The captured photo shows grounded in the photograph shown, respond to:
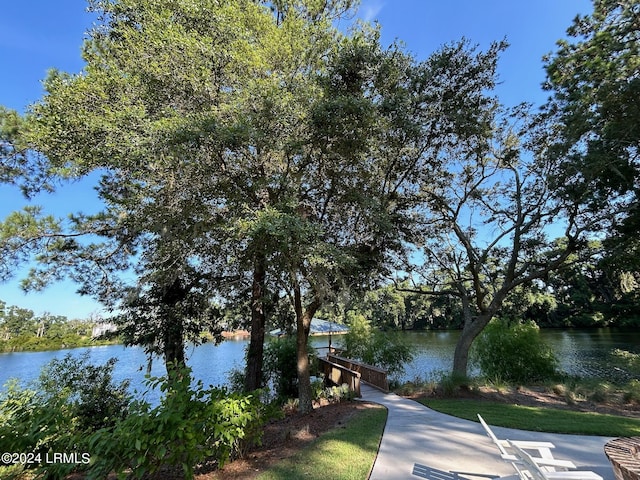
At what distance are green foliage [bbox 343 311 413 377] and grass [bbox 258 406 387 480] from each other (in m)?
7.03

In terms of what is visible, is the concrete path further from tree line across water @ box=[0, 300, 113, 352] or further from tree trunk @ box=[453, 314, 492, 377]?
tree line across water @ box=[0, 300, 113, 352]

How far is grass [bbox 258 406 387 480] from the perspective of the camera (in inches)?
142

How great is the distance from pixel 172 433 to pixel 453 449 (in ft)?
11.8

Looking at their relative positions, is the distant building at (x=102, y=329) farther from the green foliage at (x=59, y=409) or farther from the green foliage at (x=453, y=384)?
the green foliage at (x=453, y=384)

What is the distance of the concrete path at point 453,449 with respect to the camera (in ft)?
11.9

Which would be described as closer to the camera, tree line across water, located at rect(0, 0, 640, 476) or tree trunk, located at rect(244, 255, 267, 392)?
tree line across water, located at rect(0, 0, 640, 476)

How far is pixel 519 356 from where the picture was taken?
430 inches

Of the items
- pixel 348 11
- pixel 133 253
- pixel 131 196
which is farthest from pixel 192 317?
pixel 348 11

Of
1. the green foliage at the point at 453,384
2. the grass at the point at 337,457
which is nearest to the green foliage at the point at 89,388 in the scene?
the grass at the point at 337,457

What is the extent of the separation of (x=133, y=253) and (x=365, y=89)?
7.06 meters

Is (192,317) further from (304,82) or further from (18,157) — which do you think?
(304,82)

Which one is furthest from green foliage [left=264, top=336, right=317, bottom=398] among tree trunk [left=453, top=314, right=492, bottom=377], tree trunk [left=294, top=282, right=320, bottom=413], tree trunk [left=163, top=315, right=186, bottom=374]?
tree trunk [left=453, top=314, right=492, bottom=377]

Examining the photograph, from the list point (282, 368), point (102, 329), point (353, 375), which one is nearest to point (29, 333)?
point (102, 329)

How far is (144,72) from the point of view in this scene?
5.26 meters
